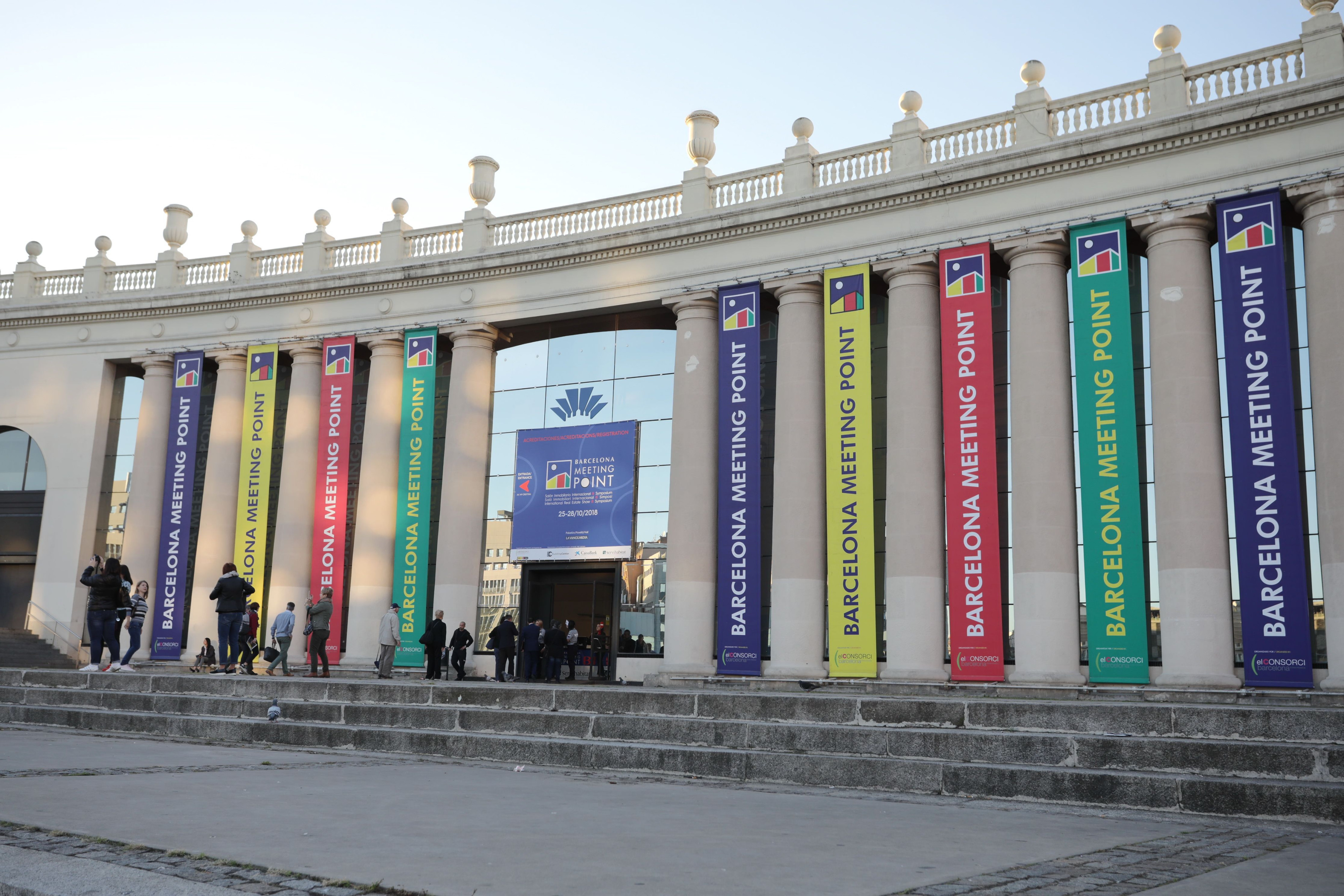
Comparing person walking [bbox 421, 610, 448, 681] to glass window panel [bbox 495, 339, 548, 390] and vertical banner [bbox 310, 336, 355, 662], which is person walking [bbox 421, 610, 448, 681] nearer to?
vertical banner [bbox 310, 336, 355, 662]

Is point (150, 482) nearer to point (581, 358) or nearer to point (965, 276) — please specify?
point (581, 358)

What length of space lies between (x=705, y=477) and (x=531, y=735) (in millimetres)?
10068

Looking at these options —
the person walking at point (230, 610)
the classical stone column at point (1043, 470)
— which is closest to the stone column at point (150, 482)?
the person walking at point (230, 610)

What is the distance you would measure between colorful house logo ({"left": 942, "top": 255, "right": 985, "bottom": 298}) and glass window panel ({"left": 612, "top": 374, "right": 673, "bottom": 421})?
7340 mm

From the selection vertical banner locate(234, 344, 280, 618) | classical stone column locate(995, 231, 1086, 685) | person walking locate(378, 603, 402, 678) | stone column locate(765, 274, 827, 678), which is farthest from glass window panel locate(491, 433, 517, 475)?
classical stone column locate(995, 231, 1086, 685)

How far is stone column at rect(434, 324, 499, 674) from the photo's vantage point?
2514 centimetres

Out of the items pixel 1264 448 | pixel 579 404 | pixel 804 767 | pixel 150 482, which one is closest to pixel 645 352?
pixel 579 404

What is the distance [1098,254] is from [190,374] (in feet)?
74.9

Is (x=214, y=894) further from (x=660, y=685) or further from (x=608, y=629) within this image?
(x=608, y=629)

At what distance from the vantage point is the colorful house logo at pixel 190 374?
28.8 m

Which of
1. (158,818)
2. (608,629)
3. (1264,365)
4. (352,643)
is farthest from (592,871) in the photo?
(352,643)

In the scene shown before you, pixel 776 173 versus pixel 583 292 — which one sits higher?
pixel 776 173

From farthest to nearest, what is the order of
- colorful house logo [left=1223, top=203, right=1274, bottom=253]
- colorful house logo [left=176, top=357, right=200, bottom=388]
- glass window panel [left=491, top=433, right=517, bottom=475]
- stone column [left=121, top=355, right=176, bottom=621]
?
colorful house logo [left=176, top=357, right=200, bottom=388]
stone column [left=121, top=355, right=176, bottom=621]
glass window panel [left=491, top=433, right=517, bottom=475]
colorful house logo [left=1223, top=203, right=1274, bottom=253]

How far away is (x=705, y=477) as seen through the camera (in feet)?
74.9
